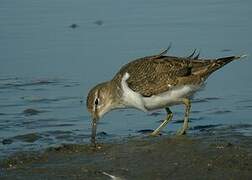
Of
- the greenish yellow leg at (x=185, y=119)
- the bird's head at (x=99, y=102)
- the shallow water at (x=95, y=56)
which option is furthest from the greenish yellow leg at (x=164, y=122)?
the bird's head at (x=99, y=102)

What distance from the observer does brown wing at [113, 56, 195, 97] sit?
1039 cm

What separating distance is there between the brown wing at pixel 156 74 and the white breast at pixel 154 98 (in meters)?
0.05

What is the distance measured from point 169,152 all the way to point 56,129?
2.21 metres

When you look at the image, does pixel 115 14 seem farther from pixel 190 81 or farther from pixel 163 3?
pixel 190 81

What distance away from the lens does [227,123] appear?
10.7 metres

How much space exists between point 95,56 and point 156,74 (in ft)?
11.4

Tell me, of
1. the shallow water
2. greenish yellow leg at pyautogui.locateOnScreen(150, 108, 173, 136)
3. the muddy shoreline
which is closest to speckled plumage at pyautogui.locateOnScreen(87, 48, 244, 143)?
greenish yellow leg at pyautogui.locateOnScreen(150, 108, 173, 136)

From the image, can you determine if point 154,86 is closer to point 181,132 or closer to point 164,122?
point 164,122

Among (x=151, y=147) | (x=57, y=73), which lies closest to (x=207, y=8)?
(x=57, y=73)

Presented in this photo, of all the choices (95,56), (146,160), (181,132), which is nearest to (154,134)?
(181,132)

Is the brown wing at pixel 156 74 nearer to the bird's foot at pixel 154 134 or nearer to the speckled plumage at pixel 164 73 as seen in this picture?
the speckled plumage at pixel 164 73

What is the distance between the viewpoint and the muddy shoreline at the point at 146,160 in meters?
8.15

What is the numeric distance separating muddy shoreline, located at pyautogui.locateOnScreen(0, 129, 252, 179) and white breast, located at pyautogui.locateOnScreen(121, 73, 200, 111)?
513 millimetres

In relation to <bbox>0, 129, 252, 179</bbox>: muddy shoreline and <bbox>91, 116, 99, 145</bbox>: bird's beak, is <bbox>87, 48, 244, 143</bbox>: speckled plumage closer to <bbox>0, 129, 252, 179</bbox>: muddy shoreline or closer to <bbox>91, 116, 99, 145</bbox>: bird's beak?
<bbox>91, 116, 99, 145</bbox>: bird's beak
